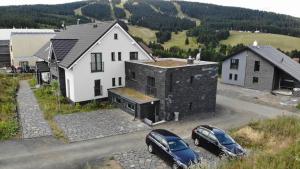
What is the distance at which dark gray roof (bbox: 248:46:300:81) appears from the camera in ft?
128

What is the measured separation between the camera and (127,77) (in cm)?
3191

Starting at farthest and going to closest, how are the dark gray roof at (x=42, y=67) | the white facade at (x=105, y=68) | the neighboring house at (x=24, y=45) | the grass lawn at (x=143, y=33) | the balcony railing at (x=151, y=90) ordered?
the grass lawn at (x=143, y=33), the neighboring house at (x=24, y=45), the dark gray roof at (x=42, y=67), the white facade at (x=105, y=68), the balcony railing at (x=151, y=90)

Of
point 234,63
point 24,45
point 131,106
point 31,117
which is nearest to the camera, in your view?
point 31,117

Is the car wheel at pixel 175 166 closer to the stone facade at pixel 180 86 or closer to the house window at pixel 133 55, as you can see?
the stone facade at pixel 180 86

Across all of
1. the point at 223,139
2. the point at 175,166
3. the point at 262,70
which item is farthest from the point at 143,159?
the point at 262,70

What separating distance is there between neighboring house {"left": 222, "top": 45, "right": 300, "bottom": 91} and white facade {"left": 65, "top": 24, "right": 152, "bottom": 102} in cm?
1995

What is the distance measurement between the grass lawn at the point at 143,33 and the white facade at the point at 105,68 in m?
81.7

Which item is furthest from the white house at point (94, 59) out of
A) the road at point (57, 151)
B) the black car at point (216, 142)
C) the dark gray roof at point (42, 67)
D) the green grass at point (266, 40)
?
the green grass at point (266, 40)

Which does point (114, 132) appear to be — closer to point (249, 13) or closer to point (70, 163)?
point (70, 163)

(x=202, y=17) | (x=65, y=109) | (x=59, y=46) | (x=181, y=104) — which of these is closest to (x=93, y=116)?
(x=65, y=109)

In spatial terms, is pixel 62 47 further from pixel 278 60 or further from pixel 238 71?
pixel 278 60

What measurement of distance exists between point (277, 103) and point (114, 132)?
75.6ft

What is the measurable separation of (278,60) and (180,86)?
76.6 feet

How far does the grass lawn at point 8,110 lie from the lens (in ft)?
71.7
